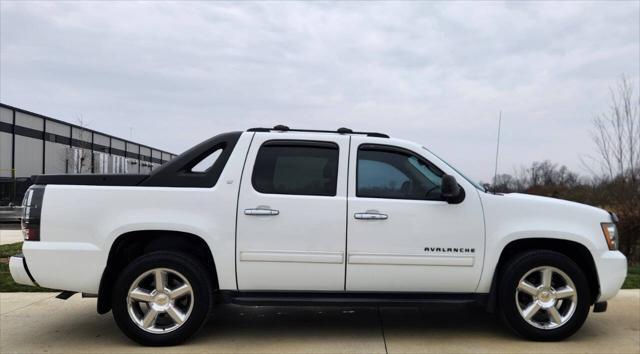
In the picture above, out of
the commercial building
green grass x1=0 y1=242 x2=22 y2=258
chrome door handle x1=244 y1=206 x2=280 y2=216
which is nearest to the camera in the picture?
chrome door handle x1=244 y1=206 x2=280 y2=216

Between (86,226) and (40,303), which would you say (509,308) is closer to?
(86,226)

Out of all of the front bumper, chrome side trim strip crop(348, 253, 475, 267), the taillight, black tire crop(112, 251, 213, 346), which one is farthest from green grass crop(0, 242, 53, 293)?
the front bumper

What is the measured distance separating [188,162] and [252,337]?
68.3 inches

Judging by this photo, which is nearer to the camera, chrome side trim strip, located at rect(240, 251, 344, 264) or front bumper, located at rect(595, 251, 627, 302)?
chrome side trim strip, located at rect(240, 251, 344, 264)

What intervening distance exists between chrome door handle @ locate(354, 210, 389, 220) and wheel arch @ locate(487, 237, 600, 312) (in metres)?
1.15

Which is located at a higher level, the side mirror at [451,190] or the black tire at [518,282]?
the side mirror at [451,190]

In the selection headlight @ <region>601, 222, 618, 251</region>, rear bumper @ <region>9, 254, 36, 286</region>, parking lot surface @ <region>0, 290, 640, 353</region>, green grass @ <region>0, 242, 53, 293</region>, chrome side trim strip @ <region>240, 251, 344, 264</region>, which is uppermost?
headlight @ <region>601, 222, 618, 251</region>

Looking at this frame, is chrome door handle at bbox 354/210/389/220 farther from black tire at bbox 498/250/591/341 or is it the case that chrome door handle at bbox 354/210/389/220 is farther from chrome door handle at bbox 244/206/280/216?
black tire at bbox 498/250/591/341

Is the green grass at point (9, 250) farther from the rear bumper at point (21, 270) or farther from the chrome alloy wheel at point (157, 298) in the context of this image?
the chrome alloy wheel at point (157, 298)

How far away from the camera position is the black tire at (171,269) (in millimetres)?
4484

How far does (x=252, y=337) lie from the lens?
4879 millimetres

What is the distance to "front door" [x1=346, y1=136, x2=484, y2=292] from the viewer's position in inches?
181

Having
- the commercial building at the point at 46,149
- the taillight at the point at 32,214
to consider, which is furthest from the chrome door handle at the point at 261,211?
the commercial building at the point at 46,149

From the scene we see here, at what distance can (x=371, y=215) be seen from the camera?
4.59 meters
